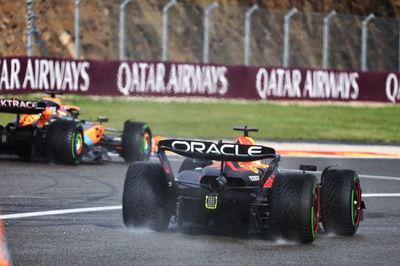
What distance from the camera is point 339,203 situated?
9641 mm

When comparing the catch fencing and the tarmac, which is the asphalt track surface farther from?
the catch fencing

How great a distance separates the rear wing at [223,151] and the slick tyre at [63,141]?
6668mm

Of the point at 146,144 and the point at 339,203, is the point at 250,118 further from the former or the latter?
the point at 339,203

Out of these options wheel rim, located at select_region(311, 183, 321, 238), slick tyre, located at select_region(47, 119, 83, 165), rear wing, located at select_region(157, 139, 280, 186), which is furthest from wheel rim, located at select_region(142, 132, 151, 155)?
wheel rim, located at select_region(311, 183, 321, 238)

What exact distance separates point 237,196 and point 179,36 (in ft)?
120

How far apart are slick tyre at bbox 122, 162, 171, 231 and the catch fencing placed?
31.9 metres

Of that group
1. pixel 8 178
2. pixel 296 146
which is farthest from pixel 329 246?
pixel 296 146

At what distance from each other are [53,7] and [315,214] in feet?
118

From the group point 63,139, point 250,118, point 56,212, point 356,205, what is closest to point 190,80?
point 250,118

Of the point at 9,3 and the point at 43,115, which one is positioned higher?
the point at 9,3

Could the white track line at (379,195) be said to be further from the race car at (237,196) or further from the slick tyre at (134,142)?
the slick tyre at (134,142)

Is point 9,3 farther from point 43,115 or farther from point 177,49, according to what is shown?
point 43,115

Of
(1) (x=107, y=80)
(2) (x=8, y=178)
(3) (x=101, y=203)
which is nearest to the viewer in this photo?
(3) (x=101, y=203)

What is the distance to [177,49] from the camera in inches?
1769
